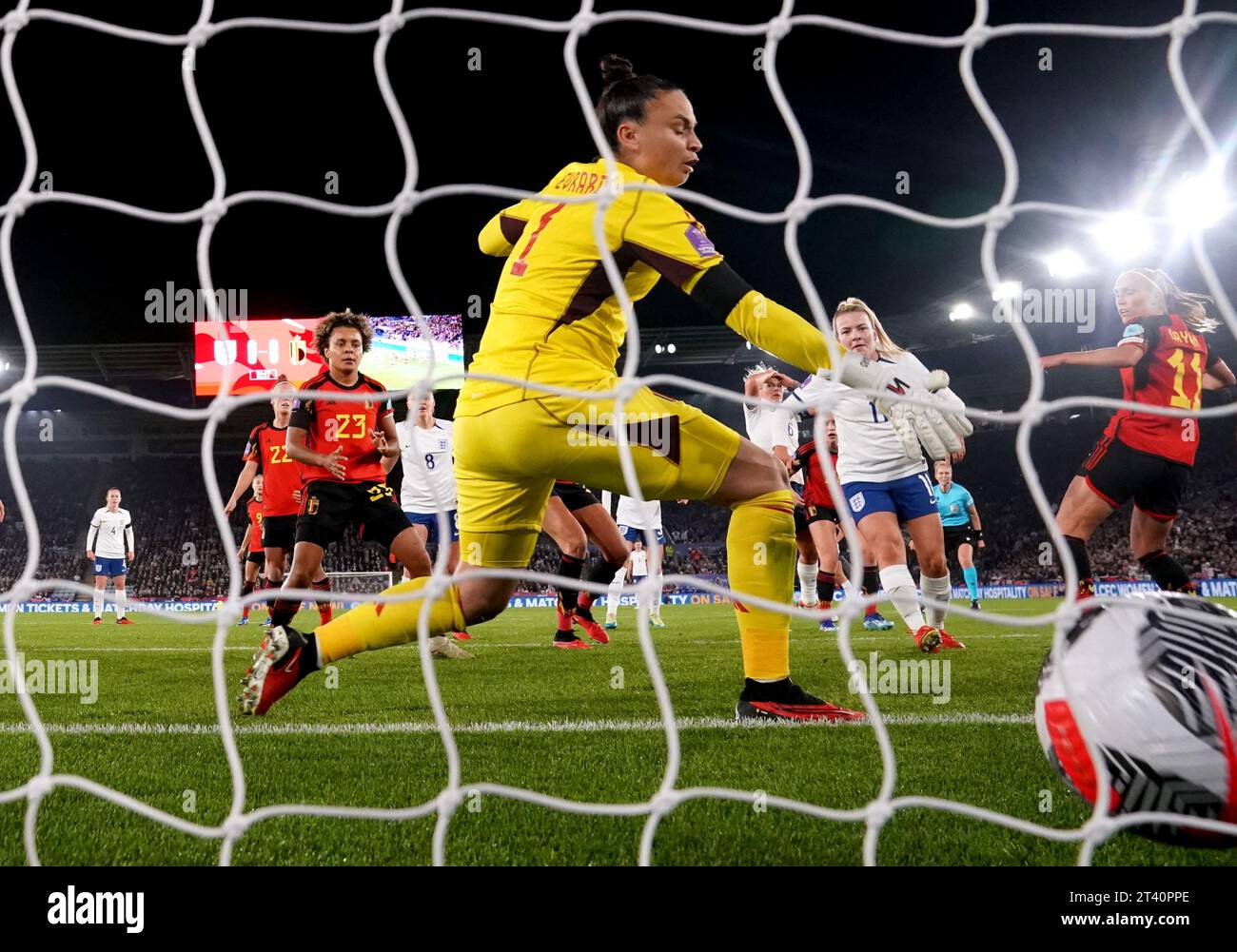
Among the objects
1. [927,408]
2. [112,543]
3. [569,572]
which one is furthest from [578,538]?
[112,543]

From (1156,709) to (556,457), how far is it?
1580mm

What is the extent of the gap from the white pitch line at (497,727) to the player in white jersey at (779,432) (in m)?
2.35

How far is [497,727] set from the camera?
3.28 meters

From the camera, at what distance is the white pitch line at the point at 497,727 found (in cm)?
314

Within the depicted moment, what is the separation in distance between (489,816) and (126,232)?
75.6ft

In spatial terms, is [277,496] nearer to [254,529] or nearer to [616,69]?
[254,529]

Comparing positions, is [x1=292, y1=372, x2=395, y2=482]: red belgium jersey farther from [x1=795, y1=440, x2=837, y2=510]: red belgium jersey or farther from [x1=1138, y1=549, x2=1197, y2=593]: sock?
[x1=1138, y1=549, x2=1197, y2=593]: sock

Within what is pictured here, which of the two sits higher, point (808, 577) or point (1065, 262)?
point (1065, 262)

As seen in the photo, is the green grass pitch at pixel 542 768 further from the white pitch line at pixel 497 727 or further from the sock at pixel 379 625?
the sock at pixel 379 625

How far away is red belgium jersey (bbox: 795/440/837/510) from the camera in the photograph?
24.6ft

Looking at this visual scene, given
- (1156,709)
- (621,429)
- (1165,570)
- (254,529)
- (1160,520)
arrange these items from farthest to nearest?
1. (254,529)
2. (1165,570)
3. (1160,520)
4. (621,429)
5. (1156,709)

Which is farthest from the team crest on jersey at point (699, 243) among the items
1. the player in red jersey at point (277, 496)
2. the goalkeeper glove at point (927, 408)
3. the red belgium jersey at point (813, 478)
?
the red belgium jersey at point (813, 478)

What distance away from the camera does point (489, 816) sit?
83.4 inches
